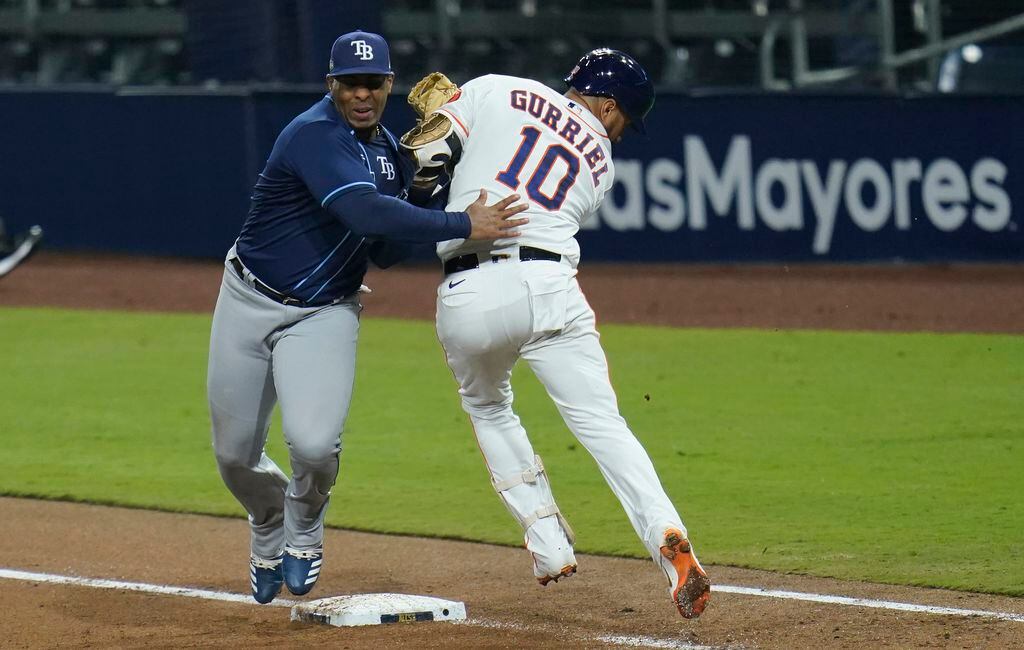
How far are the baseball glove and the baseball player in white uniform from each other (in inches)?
1.4

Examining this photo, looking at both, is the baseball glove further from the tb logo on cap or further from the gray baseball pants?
the gray baseball pants

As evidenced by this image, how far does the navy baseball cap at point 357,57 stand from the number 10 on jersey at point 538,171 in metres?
0.49

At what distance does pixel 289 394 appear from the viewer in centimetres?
495

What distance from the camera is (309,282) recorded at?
5.03 meters

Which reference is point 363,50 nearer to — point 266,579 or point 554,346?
point 554,346

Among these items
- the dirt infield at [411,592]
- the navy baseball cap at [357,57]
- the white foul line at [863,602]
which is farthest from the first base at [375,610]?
the navy baseball cap at [357,57]

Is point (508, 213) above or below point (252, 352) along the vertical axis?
→ above

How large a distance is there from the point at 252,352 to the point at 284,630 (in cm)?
Answer: 90

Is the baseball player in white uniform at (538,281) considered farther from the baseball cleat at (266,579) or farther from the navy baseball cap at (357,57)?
the baseball cleat at (266,579)

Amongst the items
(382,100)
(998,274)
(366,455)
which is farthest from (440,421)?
(998,274)

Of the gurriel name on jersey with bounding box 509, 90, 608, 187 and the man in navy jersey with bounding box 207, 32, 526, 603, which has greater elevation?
the gurriel name on jersey with bounding box 509, 90, 608, 187

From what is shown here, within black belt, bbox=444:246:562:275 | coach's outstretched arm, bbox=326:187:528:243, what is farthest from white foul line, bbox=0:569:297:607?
coach's outstretched arm, bbox=326:187:528:243

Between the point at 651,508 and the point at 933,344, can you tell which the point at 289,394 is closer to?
the point at 651,508

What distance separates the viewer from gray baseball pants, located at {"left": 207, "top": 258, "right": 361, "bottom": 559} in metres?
4.94
